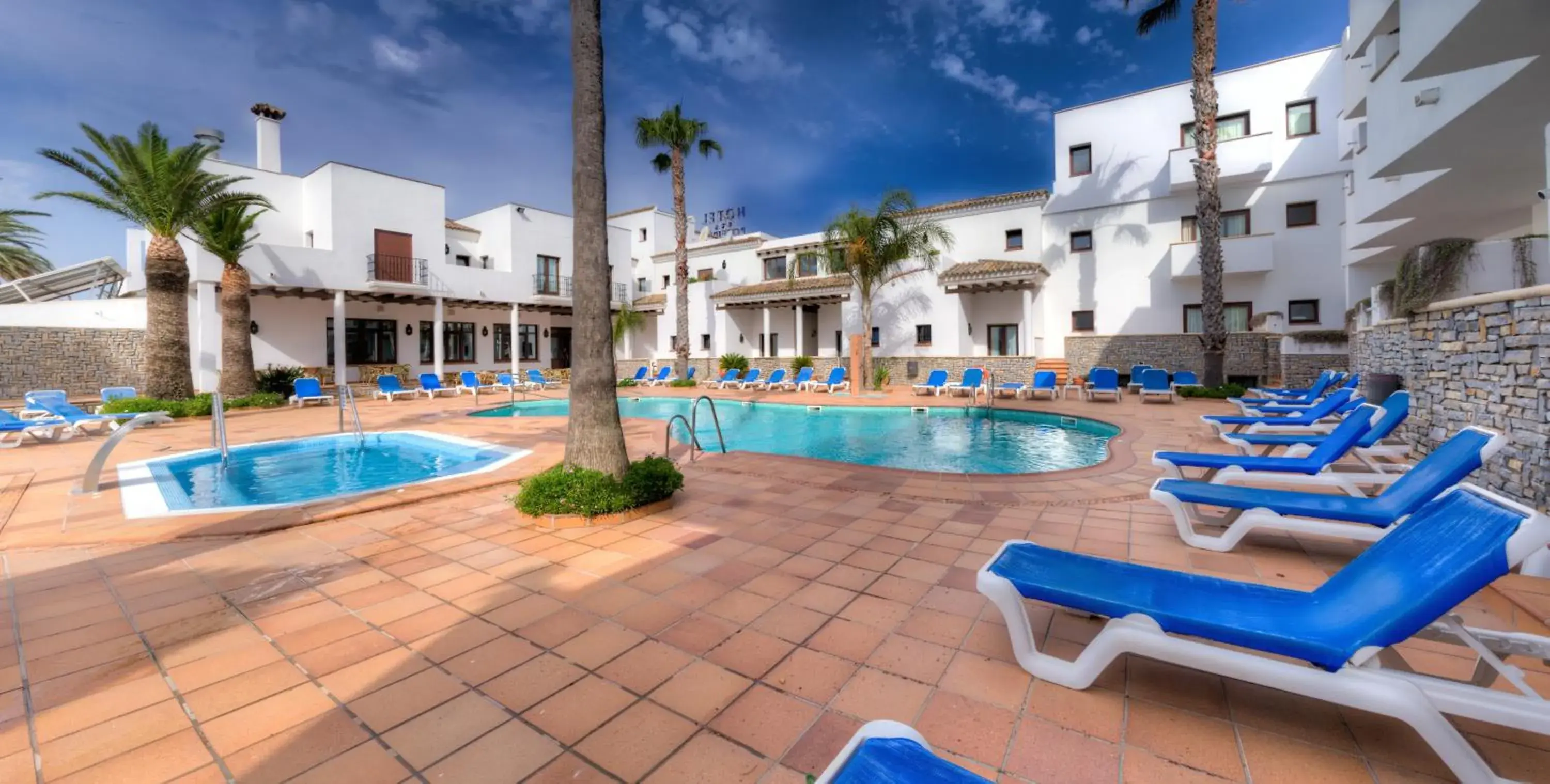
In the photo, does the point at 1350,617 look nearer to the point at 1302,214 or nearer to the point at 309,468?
the point at 309,468

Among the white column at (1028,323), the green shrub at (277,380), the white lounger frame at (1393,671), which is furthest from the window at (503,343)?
the white lounger frame at (1393,671)

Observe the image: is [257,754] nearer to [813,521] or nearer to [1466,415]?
[813,521]

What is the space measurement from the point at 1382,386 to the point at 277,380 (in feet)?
81.8

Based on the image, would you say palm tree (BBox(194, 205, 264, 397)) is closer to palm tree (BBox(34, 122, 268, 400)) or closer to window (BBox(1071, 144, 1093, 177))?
palm tree (BBox(34, 122, 268, 400))

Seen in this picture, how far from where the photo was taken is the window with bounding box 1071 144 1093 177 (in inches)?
818

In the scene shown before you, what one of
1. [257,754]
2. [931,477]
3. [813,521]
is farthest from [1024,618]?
[931,477]

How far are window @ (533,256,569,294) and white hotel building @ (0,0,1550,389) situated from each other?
0.26 ft

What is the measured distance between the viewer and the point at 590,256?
16.3 ft

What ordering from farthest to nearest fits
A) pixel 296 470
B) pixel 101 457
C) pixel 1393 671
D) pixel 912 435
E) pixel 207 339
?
pixel 207 339, pixel 912 435, pixel 296 470, pixel 101 457, pixel 1393 671

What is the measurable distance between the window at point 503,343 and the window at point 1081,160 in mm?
23861

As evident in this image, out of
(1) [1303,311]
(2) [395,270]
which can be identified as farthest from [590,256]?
(1) [1303,311]

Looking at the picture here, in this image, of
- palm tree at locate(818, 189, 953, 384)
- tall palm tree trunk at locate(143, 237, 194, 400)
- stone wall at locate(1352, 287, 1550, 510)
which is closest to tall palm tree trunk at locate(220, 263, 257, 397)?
tall palm tree trunk at locate(143, 237, 194, 400)

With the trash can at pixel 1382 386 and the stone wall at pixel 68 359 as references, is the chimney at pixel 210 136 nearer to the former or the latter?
the stone wall at pixel 68 359

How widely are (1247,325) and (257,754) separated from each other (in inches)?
936
